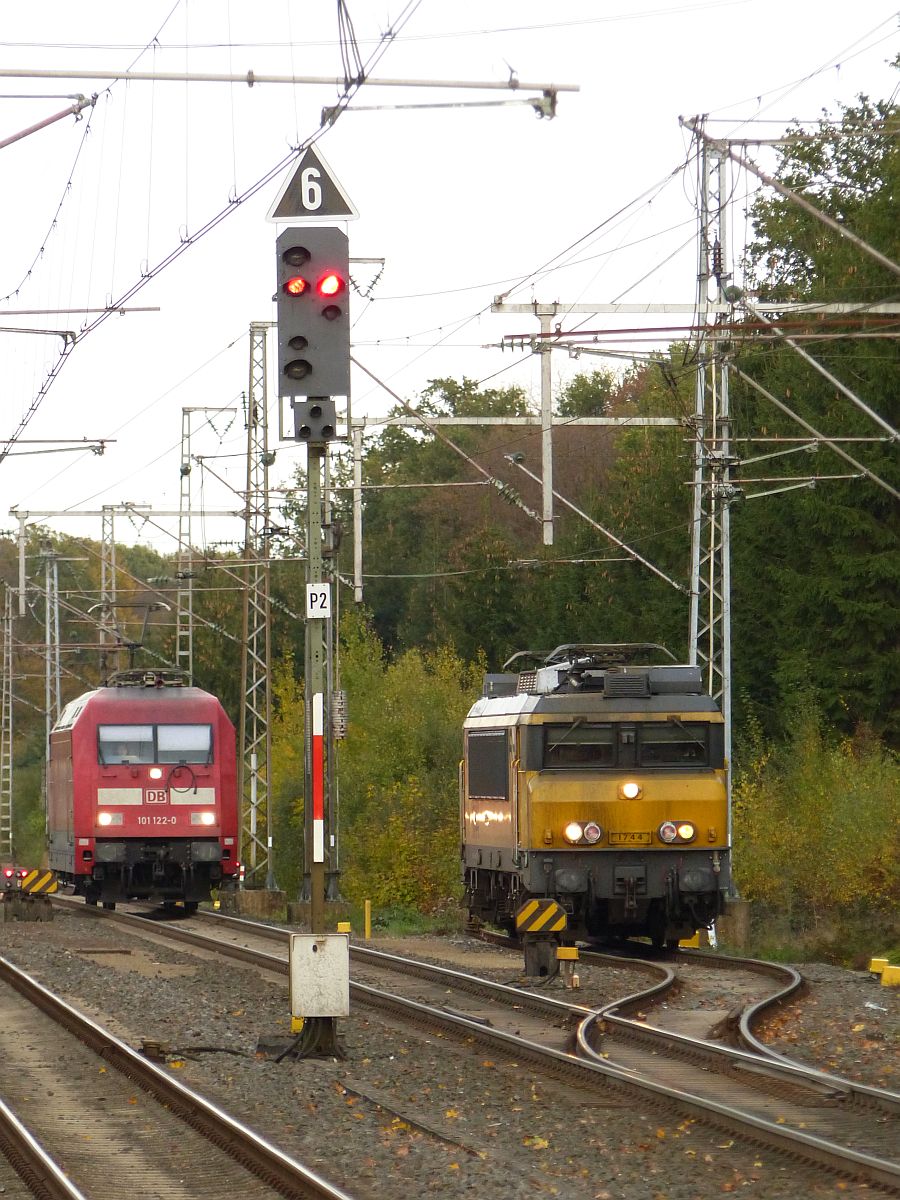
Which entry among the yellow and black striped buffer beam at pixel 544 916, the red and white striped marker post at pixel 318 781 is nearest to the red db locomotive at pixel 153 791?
the yellow and black striped buffer beam at pixel 544 916

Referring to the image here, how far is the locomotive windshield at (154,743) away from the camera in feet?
100

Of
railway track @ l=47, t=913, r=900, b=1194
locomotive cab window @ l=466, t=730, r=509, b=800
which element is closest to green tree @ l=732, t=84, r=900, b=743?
locomotive cab window @ l=466, t=730, r=509, b=800

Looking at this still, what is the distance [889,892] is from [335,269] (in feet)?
54.5

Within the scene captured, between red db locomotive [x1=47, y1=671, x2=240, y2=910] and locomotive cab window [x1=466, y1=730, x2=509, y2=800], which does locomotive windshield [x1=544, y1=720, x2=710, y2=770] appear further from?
red db locomotive [x1=47, y1=671, x2=240, y2=910]

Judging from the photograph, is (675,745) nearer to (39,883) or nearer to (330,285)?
(330,285)

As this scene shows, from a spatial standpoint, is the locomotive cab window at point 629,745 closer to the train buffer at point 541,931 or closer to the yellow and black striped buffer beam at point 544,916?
the train buffer at point 541,931

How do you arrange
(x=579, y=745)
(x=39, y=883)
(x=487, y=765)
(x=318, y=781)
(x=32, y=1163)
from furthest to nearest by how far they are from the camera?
(x=39, y=883) < (x=487, y=765) < (x=579, y=745) < (x=318, y=781) < (x=32, y=1163)

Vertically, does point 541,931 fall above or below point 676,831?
below

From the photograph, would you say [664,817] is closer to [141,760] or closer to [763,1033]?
[763,1033]

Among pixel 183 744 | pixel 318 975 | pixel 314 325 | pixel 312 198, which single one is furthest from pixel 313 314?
pixel 183 744

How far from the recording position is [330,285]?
14.2 meters

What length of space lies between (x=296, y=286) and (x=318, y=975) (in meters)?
5.13

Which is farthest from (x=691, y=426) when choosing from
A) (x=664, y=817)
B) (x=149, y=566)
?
(x=149, y=566)

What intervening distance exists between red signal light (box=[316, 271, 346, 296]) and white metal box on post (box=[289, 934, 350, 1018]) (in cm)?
480
